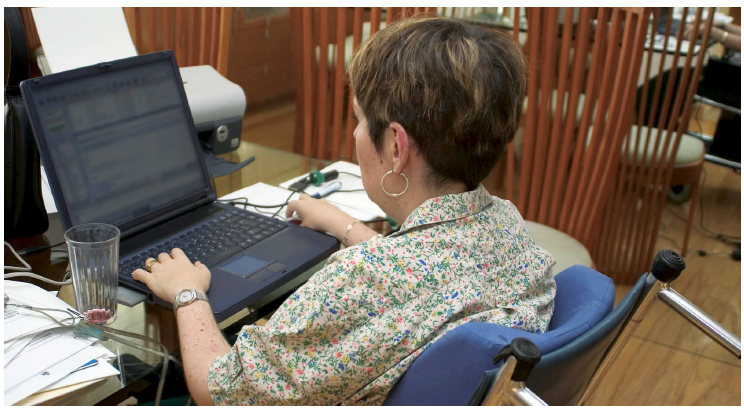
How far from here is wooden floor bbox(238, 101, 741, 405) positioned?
237 cm

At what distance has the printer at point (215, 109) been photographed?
1.84 meters

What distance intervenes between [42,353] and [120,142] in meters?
0.50

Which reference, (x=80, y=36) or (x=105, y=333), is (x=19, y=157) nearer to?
(x=80, y=36)

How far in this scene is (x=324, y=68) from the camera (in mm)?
2834

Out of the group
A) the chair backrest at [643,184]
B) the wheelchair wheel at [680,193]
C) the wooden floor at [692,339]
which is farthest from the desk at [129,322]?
the wheelchair wheel at [680,193]

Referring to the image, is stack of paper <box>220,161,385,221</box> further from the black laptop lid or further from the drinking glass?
the drinking glass

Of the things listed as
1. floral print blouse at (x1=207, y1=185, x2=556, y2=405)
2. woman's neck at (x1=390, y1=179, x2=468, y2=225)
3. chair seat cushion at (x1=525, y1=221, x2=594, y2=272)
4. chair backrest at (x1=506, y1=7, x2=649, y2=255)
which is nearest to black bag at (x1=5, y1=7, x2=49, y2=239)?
floral print blouse at (x1=207, y1=185, x2=556, y2=405)

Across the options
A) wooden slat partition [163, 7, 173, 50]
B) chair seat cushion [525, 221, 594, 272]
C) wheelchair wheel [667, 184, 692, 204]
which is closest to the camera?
chair seat cushion [525, 221, 594, 272]

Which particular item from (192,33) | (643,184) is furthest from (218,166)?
(643,184)

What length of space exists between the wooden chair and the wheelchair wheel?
189 centimetres

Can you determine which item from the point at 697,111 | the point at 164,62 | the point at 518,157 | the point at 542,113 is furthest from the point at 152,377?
the point at 697,111

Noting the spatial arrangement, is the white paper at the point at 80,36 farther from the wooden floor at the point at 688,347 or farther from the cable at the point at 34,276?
the wooden floor at the point at 688,347

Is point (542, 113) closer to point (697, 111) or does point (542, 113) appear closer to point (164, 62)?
point (164, 62)

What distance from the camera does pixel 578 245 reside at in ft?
7.18
